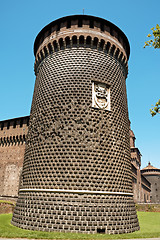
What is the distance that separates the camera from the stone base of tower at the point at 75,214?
11.8 meters

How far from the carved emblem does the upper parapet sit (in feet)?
11.7

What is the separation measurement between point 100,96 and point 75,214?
27.8 ft

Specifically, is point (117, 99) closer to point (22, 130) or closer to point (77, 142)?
point (77, 142)

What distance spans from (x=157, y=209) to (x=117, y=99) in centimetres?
2271

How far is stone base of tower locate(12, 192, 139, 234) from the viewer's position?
1179 centimetres

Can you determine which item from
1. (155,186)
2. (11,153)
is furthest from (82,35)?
(155,186)

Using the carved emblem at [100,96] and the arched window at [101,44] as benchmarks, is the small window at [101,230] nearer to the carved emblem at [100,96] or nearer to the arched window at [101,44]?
the carved emblem at [100,96]

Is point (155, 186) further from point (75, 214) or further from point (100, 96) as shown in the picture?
point (75, 214)

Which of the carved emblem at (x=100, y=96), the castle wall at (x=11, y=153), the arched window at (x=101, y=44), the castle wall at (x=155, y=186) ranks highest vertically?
the arched window at (x=101, y=44)

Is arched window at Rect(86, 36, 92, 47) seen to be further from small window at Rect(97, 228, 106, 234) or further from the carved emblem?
small window at Rect(97, 228, 106, 234)

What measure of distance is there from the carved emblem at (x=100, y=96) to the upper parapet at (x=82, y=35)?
3.57 metres

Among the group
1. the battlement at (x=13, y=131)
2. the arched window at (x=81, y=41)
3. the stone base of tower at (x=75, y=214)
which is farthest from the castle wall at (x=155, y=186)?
the arched window at (x=81, y=41)

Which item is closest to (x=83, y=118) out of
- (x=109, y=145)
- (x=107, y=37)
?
(x=109, y=145)

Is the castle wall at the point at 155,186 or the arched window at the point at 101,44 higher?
the arched window at the point at 101,44
